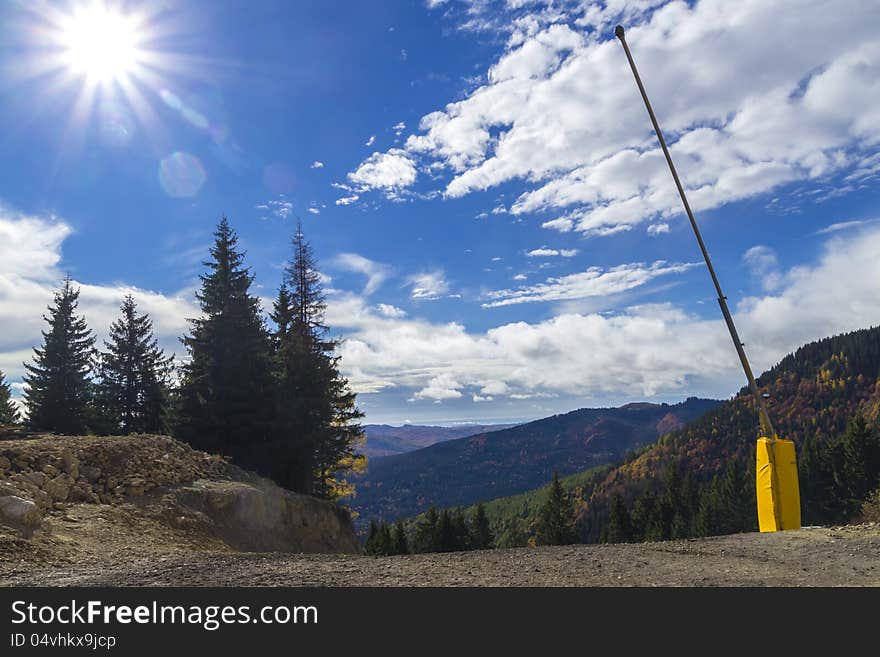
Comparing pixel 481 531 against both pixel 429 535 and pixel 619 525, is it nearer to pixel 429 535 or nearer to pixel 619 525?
pixel 429 535

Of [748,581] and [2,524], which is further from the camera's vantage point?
[2,524]

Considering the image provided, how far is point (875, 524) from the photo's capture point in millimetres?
10141

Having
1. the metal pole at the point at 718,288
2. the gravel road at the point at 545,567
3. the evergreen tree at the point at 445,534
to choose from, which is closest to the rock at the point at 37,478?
the gravel road at the point at 545,567

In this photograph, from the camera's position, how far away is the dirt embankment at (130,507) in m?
10.4

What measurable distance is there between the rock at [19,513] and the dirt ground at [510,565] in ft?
1.42

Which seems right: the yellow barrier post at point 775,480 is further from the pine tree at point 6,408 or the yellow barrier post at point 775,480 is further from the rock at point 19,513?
the pine tree at point 6,408

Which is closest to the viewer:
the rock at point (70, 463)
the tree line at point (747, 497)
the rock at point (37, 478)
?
the rock at point (37, 478)
